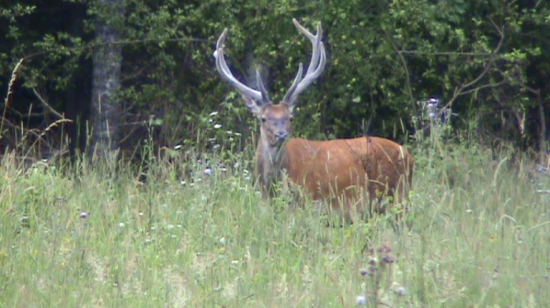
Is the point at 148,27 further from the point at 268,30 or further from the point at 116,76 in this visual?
the point at 268,30

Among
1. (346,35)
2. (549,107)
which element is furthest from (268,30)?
(549,107)

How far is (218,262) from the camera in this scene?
559 centimetres

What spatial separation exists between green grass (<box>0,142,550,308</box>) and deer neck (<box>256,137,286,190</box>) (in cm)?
66

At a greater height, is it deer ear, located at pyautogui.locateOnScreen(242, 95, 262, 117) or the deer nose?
deer ear, located at pyautogui.locateOnScreen(242, 95, 262, 117)

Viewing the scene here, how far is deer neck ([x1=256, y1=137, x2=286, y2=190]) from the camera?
28.0ft

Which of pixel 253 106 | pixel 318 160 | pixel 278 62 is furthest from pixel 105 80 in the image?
pixel 318 160

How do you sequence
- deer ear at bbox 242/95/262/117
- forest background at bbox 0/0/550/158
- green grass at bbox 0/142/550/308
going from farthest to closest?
forest background at bbox 0/0/550/158, deer ear at bbox 242/95/262/117, green grass at bbox 0/142/550/308

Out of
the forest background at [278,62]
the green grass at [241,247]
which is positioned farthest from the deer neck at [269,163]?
the forest background at [278,62]

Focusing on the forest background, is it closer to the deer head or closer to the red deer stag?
the deer head

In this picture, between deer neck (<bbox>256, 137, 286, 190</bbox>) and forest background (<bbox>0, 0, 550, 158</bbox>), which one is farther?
forest background (<bbox>0, 0, 550, 158</bbox>)

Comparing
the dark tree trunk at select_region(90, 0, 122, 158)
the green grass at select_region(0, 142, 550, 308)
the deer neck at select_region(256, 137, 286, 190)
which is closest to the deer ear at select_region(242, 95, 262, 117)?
the deer neck at select_region(256, 137, 286, 190)

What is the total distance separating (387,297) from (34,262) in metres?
2.13

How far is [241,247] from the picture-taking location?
6180mm

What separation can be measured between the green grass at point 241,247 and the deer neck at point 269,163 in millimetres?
664
